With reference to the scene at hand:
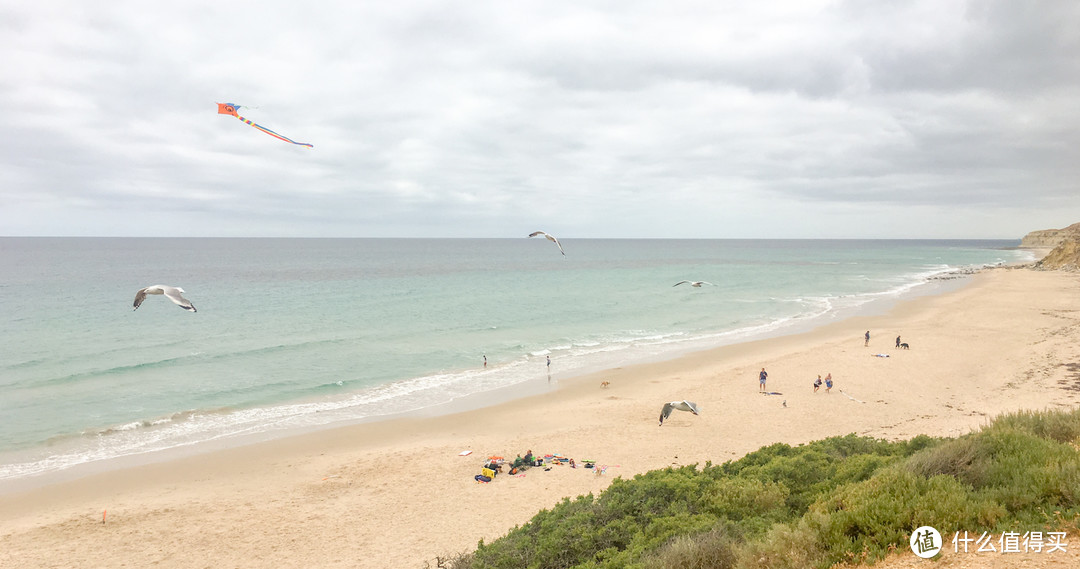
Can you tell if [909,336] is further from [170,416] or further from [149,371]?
[149,371]

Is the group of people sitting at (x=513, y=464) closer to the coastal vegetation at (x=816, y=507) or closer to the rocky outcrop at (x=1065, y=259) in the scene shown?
the coastal vegetation at (x=816, y=507)

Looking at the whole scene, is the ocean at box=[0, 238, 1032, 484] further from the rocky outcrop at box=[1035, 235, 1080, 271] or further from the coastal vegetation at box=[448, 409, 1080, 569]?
the rocky outcrop at box=[1035, 235, 1080, 271]

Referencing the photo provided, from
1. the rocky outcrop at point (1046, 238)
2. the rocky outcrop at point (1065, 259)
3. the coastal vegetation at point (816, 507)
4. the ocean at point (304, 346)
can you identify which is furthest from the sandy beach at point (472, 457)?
the rocky outcrop at point (1046, 238)

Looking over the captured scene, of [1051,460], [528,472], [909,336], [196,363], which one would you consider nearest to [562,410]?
[528,472]

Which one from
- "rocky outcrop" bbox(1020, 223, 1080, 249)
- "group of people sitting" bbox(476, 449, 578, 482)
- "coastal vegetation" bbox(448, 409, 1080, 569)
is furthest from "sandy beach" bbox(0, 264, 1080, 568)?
"rocky outcrop" bbox(1020, 223, 1080, 249)

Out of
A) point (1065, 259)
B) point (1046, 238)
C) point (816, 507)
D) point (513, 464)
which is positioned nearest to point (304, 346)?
point (513, 464)

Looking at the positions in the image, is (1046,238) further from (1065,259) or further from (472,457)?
(472,457)
